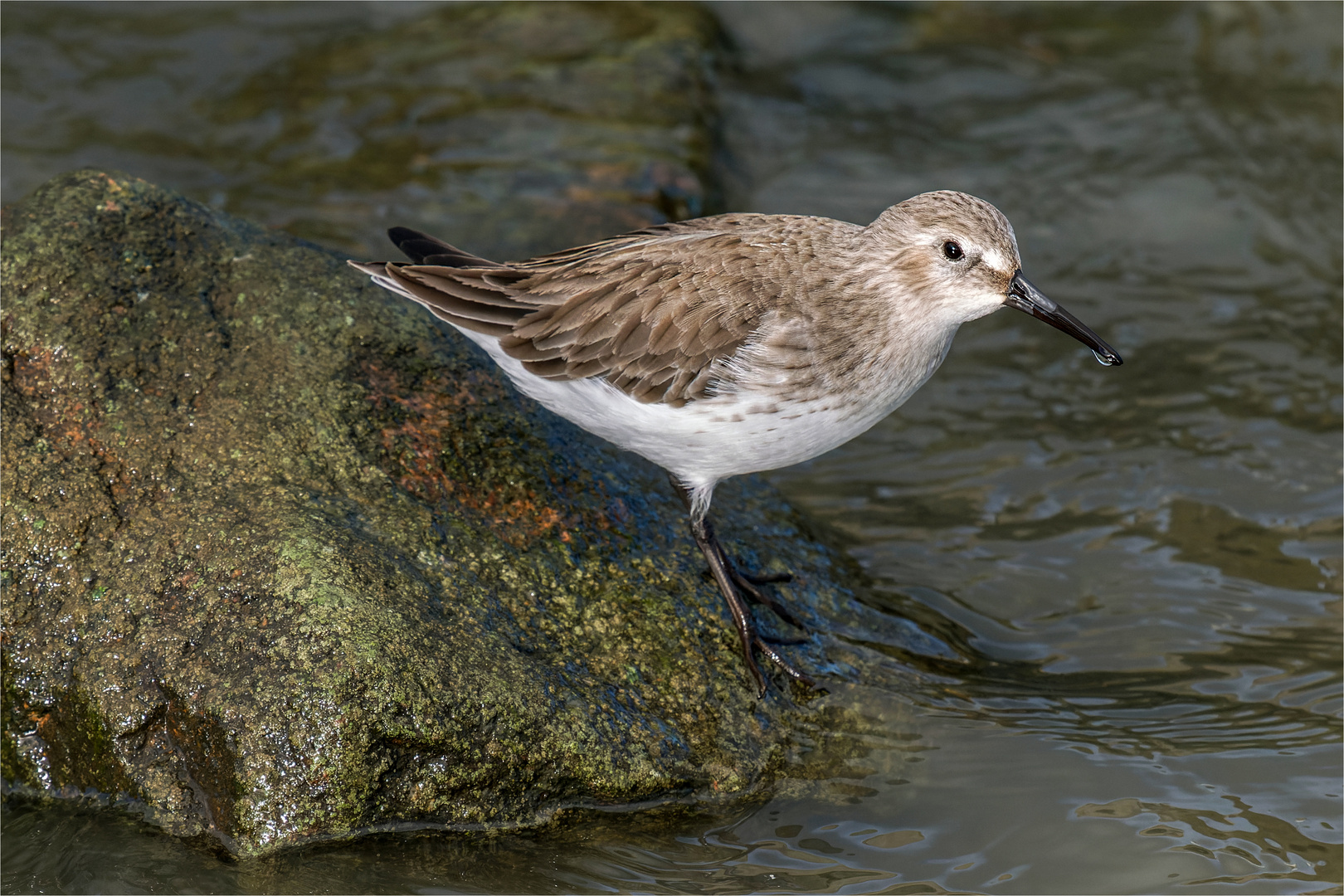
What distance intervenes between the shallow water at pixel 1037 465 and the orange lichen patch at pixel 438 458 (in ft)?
4.14

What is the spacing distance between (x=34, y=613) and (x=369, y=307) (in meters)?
1.88

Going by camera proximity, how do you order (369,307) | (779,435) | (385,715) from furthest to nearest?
(369,307) < (779,435) < (385,715)

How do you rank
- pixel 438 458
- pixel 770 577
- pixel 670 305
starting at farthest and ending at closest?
pixel 770 577, pixel 438 458, pixel 670 305

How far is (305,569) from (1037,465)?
15.4 feet

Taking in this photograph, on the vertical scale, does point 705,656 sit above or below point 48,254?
below

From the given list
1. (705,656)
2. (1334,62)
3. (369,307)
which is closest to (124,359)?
(369,307)

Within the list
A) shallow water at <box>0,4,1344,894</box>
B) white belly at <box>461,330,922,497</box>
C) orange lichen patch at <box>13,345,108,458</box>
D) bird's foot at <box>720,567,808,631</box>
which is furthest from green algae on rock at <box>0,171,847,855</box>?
white belly at <box>461,330,922,497</box>

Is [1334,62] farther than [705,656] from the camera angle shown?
Yes

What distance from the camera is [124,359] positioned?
4.75 m

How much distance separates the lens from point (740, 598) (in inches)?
195

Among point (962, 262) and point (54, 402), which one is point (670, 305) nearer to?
point (962, 262)

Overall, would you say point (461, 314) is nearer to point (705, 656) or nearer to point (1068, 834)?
point (705, 656)

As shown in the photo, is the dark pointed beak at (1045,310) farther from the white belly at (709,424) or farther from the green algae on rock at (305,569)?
the green algae on rock at (305,569)

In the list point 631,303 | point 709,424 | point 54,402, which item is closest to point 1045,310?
point 709,424
